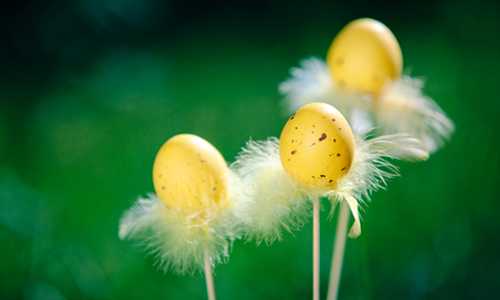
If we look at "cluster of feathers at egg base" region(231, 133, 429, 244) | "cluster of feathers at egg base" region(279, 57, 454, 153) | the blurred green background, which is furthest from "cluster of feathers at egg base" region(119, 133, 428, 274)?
the blurred green background

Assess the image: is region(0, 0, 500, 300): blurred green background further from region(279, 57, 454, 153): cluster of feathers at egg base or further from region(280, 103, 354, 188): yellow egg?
region(280, 103, 354, 188): yellow egg

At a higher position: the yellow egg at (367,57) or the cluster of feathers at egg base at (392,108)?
the yellow egg at (367,57)

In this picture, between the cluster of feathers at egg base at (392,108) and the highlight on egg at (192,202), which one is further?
the cluster of feathers at egg base at (392,108)

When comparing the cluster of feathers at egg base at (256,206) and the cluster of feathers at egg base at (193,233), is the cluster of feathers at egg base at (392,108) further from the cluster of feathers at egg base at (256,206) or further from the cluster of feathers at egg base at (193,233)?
the cluster of feathers at egg base at (193,233)

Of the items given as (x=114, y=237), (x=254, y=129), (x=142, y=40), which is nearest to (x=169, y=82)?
(x=142, y=40)

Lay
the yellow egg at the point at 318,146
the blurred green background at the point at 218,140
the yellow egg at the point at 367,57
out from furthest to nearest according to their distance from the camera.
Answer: the blurred green background at the point at 218,140 < the yellow egg at the point at 367,57 < the yellow egg at the point at 318,146

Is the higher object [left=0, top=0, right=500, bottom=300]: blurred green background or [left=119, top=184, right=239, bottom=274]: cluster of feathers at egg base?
[left=0, top=0, right=500, bottom=300]: blurred green background

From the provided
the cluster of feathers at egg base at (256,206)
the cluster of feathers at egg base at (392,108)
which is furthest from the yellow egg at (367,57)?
the cluster of feathers at egg base at (256,206)
